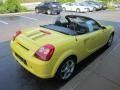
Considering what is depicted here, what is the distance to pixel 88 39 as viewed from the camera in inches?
190

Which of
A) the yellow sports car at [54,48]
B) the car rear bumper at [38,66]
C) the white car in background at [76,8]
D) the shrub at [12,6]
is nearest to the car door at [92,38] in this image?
the yellow sports car at [54,48]

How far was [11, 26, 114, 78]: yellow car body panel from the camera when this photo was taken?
12.2 feet

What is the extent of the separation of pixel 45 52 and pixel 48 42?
33cm

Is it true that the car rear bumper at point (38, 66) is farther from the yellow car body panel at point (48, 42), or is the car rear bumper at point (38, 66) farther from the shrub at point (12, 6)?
the shrub at point (12, 6)

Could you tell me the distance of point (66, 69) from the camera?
4.27 m

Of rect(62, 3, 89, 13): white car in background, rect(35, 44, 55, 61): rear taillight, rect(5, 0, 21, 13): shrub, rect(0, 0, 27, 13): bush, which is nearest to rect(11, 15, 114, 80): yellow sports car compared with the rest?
rect(35, 44, 55, 61): rear taillight

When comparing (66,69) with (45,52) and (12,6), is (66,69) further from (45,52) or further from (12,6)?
(12,6)

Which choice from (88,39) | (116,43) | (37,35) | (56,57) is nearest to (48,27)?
(37,35)

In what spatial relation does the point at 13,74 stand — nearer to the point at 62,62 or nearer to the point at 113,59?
the point at 62,62

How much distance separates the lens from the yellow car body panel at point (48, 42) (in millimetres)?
3715

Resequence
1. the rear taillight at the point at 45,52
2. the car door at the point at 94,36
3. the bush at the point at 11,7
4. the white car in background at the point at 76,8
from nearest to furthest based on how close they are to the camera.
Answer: the rear taillight at the point at 45,52, the car door at the point at 94,36, the bush at the point at 11,7, the white car in background at the point at 76,8

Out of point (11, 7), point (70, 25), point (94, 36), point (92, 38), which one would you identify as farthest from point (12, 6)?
point (92, 38)

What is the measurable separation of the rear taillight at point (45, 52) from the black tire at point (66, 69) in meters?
0.50

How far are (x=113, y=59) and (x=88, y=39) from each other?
1.47m
